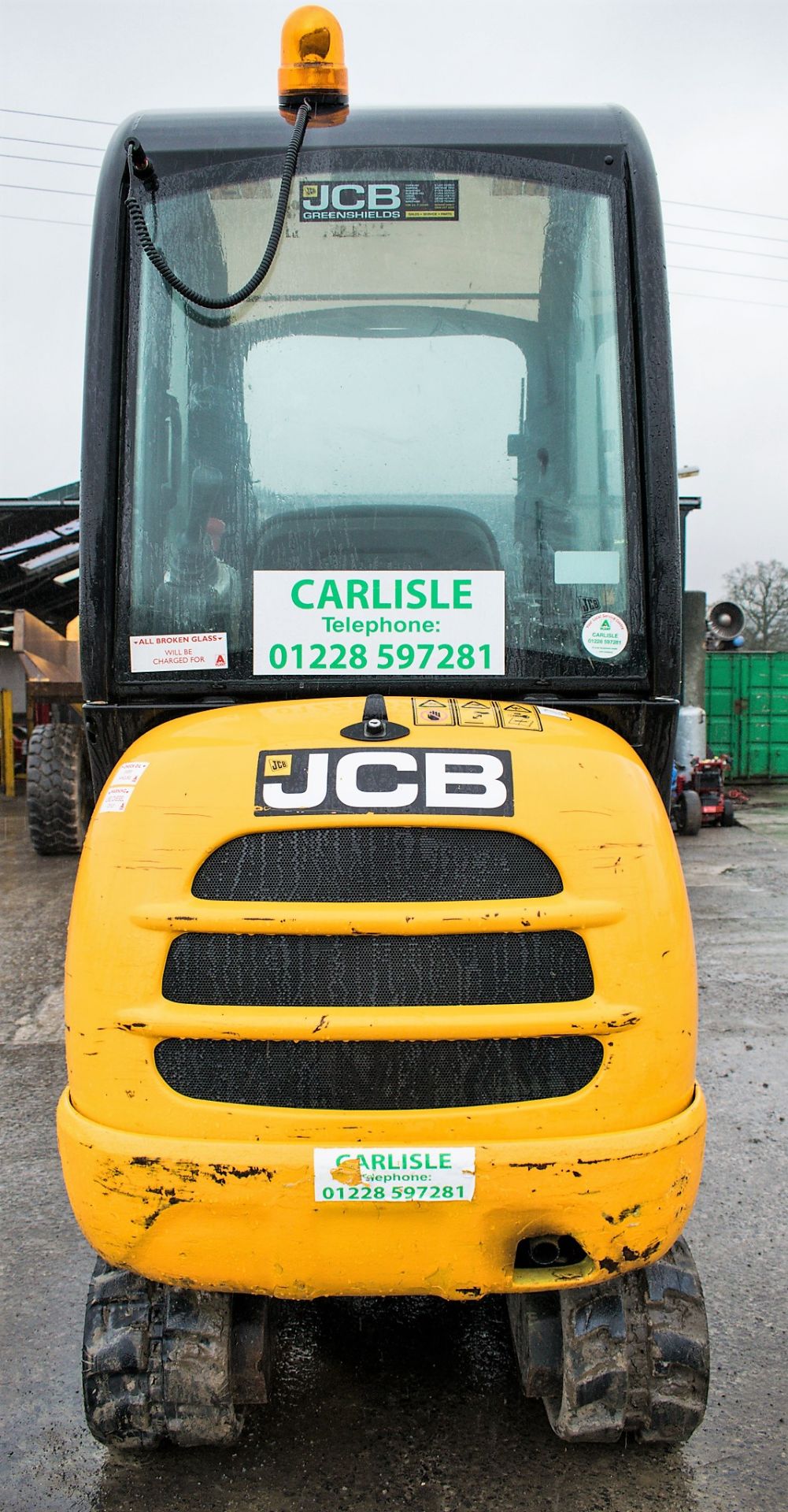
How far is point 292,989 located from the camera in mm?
2051

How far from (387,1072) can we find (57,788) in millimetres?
8314

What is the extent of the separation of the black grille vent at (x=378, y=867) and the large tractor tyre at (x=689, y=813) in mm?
10646

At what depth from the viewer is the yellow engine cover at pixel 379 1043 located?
202cm

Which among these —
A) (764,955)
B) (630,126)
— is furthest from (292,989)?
(764,955)

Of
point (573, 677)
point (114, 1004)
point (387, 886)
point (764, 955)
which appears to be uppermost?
point (573, 677)

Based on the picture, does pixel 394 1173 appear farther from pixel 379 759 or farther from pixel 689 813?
pixel 689 813

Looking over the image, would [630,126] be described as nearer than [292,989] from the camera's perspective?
No

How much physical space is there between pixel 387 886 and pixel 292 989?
9.5 inches

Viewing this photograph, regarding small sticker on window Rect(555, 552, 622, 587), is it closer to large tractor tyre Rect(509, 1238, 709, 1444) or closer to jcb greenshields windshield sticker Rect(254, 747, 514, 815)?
jcb greenshields windshield sticker Rect(254, 747, 514, 815)

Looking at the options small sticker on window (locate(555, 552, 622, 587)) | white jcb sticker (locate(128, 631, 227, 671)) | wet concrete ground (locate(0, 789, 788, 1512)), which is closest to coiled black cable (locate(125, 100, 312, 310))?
white jcb sticker (locate(128, 631, 227, 671))

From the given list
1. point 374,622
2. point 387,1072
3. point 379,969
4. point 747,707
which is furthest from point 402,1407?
point 747,707

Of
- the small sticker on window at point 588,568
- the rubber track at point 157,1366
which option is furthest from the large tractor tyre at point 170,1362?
the small sticker on window at point 588,568

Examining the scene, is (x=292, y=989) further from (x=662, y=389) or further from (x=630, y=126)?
(x=630, y=126)

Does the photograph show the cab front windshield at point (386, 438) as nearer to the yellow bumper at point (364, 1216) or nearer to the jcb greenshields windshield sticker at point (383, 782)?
the jcb greenshields windshield sticker at point (383, 782)
